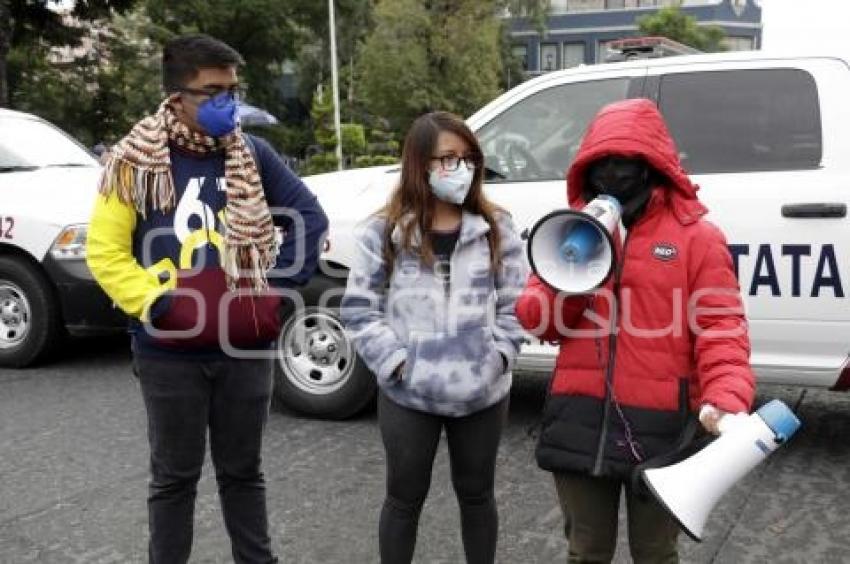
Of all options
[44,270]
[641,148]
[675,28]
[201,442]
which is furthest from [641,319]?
[675,28]

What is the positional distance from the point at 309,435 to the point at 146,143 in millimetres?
2587

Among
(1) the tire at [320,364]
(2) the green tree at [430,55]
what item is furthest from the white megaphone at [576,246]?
(2) the green tree at [430,55]

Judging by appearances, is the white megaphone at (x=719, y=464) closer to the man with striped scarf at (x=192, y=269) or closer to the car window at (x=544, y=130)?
the man with striped scarf at (x=192, y=269)

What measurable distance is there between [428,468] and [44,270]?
173 inches

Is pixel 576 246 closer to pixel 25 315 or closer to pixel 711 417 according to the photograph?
pixel 711 417

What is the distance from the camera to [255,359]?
2.94 m

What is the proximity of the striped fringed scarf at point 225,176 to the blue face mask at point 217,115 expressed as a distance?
37mm

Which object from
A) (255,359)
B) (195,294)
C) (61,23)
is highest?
(61,23)

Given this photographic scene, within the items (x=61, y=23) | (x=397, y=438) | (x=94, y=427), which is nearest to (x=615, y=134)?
(x=397, y=438)

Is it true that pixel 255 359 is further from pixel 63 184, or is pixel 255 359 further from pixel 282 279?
pixel 63 184

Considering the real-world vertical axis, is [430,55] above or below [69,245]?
above

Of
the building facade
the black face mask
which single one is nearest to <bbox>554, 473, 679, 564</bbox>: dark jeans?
the black face mask

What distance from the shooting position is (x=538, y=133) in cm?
481

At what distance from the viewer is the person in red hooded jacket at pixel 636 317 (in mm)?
2287
